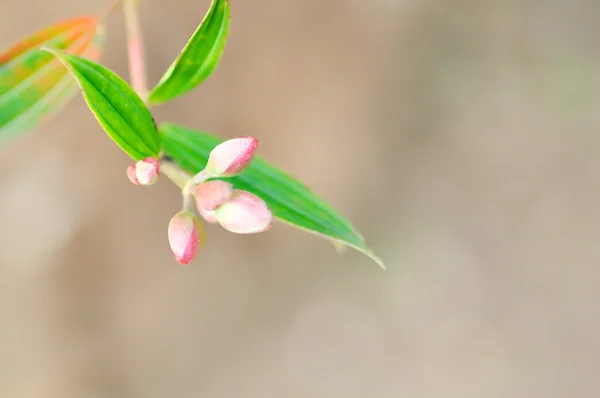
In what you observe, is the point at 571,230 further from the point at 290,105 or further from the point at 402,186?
the point at 290,105

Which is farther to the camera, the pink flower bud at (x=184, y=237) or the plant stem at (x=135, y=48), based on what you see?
the plant stem at (x=135, y=48)

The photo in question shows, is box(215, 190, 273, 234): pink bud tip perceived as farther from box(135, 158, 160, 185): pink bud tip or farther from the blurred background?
the blurred background

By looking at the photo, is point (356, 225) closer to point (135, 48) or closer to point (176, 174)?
point (135, 48)

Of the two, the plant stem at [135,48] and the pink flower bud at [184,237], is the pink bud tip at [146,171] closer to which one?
the pink flower bud at [184,237]

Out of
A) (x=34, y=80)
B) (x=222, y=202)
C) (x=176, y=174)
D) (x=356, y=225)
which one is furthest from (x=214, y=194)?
(x=356, y=225)

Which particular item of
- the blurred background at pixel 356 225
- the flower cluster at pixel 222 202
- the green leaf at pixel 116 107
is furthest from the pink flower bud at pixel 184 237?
the blurred background at pixel 356 225

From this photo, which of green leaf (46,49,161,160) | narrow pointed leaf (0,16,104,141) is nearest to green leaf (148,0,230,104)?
green leaf (46,49,161,160)
